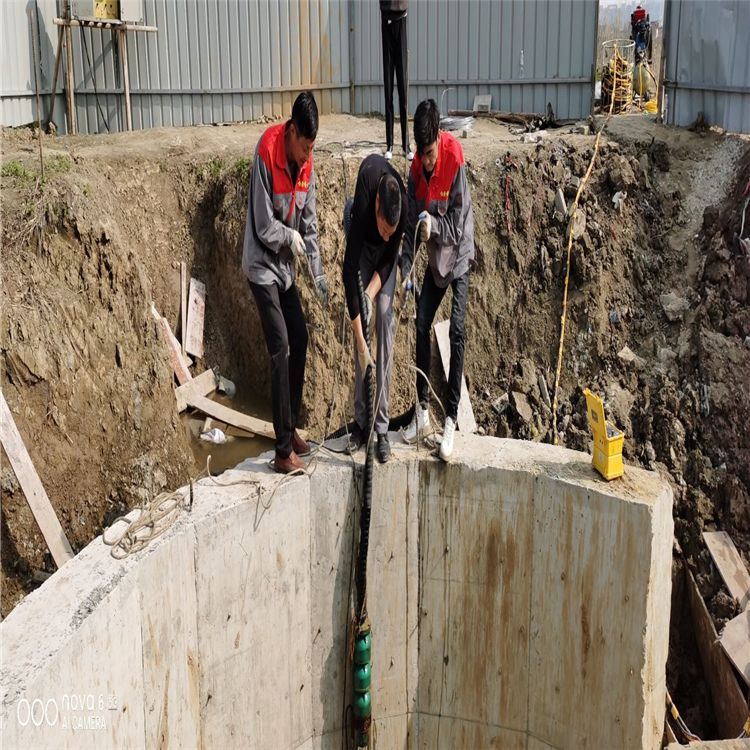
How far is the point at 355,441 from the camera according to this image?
712 cm

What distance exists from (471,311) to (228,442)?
127 inches

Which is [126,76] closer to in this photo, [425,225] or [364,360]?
[425,225]

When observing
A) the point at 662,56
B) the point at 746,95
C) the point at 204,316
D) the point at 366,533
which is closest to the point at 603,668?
the point at 366,533

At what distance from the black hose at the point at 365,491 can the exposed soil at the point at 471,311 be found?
220 cm

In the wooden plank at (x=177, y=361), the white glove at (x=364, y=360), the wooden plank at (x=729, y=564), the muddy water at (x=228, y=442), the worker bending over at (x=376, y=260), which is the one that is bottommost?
the wooden plank at (x=729, y=564)

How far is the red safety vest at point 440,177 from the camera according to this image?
6.65 m

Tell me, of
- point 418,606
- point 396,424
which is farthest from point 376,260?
point 418,606

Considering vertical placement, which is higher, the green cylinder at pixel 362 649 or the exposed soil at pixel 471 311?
the exposed soil at pixel 471 311

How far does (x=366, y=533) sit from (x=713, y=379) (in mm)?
4870

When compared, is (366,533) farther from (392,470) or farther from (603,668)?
(603,668)

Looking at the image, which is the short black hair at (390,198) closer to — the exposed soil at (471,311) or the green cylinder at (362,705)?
the exposed soil at (471,311)

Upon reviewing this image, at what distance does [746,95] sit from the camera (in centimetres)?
1130

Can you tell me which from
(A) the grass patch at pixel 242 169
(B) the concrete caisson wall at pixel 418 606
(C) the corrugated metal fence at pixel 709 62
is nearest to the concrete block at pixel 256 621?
(B) the concrete caisson wall at pixel 418 606

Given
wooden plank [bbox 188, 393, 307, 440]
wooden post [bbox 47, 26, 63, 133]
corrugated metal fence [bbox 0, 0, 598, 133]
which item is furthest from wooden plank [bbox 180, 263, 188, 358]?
wooden post [bbox 47, 26, 63, 133]
